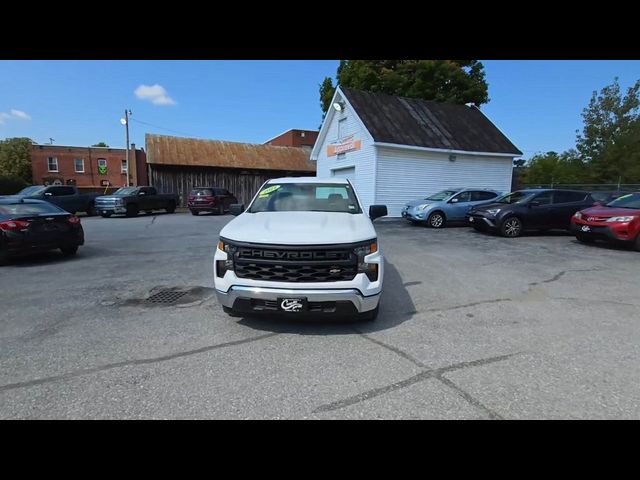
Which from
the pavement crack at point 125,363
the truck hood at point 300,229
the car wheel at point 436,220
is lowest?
Result: the pavement crack at point 125,363

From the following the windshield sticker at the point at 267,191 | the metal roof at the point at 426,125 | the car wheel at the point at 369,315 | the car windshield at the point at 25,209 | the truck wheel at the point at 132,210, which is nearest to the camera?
the car wheel at the point at 369,315

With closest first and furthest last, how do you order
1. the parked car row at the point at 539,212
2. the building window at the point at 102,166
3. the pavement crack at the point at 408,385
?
1. the pavement crack at the point at 408,385
2. the parked car row at the point at 539,212
3. the building window at the point at 102,166

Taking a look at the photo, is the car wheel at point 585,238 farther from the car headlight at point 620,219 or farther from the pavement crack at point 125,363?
the pavement crack at point 125,363

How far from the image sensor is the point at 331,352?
3502mm

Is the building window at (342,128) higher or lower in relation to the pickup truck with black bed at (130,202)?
higher

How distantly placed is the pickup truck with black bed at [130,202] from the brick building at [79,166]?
2036cm

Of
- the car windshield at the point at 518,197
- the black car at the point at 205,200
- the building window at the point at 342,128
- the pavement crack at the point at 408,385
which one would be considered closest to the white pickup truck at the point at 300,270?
the pavement crack at the point at 408,385

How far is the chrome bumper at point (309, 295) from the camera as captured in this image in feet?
12.0

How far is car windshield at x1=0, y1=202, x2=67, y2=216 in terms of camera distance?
7.69 meters

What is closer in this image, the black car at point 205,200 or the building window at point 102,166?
the black car at point 205,200

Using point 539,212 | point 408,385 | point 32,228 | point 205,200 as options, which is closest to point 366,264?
point 408,385
